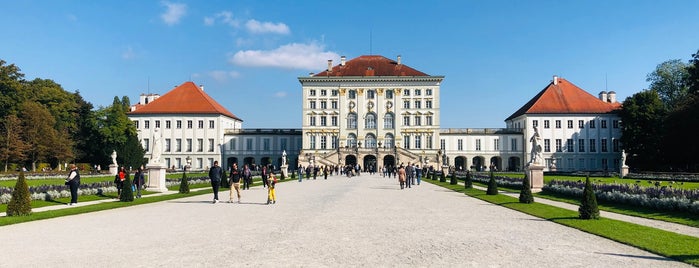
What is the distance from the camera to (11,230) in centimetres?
1137

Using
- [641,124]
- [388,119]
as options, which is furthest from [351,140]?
[641,124]

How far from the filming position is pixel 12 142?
162ft

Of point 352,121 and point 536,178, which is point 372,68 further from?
point 536,178

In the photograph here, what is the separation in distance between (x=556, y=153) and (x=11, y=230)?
72.0m

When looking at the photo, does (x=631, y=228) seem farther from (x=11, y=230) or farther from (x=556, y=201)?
(x=11, y=230)

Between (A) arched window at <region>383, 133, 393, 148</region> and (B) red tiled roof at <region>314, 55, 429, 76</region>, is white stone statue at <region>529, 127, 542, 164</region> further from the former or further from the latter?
(B) red tiled roof at <region>314, 55, 429, 76</region>

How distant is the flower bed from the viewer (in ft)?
47.7

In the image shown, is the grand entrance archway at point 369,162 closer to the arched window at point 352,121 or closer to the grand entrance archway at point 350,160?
the grand entrance archway at point 350,160

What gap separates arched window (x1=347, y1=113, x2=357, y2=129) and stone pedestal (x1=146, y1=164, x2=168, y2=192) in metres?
53.2

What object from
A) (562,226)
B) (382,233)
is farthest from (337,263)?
(562,226)

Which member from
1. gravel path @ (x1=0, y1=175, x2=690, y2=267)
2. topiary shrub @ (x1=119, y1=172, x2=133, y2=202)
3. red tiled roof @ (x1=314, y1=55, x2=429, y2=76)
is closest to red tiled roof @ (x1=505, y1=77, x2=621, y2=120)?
red tiled roof @ (x1=314, y1=55, x2=429, y2=76)

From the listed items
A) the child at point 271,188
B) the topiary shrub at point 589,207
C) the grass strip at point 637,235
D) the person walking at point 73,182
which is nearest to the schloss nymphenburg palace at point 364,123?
the child at point 271,188

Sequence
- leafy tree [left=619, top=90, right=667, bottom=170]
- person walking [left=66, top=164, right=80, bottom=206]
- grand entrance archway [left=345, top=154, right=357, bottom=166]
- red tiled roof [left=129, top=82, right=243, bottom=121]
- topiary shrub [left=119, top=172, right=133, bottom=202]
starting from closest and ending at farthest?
1. person walking [left=66, top=164, right=80, bottom=206]
2. topiary shrub [left=119, top=172, right=133, bottom=202]
3. leafy tree [left=619, top=90, right=667, bottom=170]
4. grand entrance archway [left=345, top=154, right=357, bottom=166]
5. red tiled roof [left=129, top=82, right=243, bottom=121]

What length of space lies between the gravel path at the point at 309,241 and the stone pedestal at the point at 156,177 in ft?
33.4
